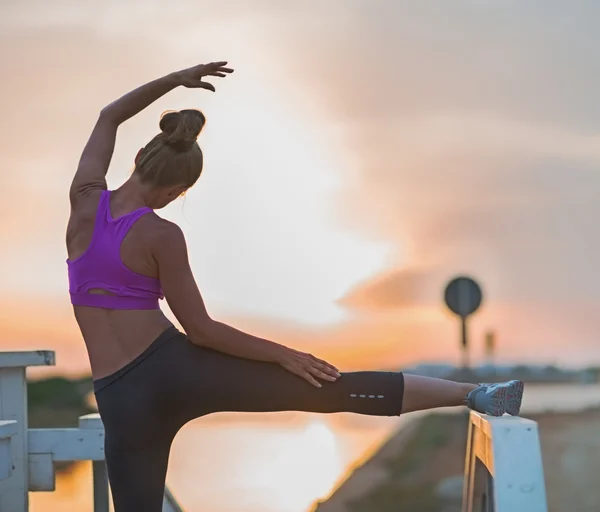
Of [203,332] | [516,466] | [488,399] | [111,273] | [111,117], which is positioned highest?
[111,117]

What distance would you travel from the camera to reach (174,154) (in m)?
3.62

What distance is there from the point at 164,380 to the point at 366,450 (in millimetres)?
18196

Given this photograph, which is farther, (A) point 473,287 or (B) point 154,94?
(A) point 473,287

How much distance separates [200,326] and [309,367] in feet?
1.16

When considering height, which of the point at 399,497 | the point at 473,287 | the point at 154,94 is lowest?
the point at 399,497

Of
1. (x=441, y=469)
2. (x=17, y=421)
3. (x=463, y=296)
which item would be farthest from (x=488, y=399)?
(x=441, y=469)

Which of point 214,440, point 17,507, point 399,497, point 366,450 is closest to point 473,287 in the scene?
point 399,497

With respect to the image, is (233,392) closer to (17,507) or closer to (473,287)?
(17,507)

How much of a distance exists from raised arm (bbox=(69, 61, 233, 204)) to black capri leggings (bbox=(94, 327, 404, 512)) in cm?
59

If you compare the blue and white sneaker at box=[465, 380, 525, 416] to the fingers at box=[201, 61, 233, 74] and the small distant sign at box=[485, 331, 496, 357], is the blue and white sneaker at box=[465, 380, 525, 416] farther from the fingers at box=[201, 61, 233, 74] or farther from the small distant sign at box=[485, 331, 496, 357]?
the small distant sign at box=[485, 331, 496, 357]

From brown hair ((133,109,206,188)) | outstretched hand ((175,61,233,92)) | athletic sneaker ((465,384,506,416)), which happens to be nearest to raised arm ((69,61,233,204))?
outstretched hand ((175,61,233,92))

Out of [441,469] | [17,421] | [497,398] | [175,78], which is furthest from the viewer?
[441,469]

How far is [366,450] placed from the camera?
70.2 ft

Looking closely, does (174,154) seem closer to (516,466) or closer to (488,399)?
(488,399)
